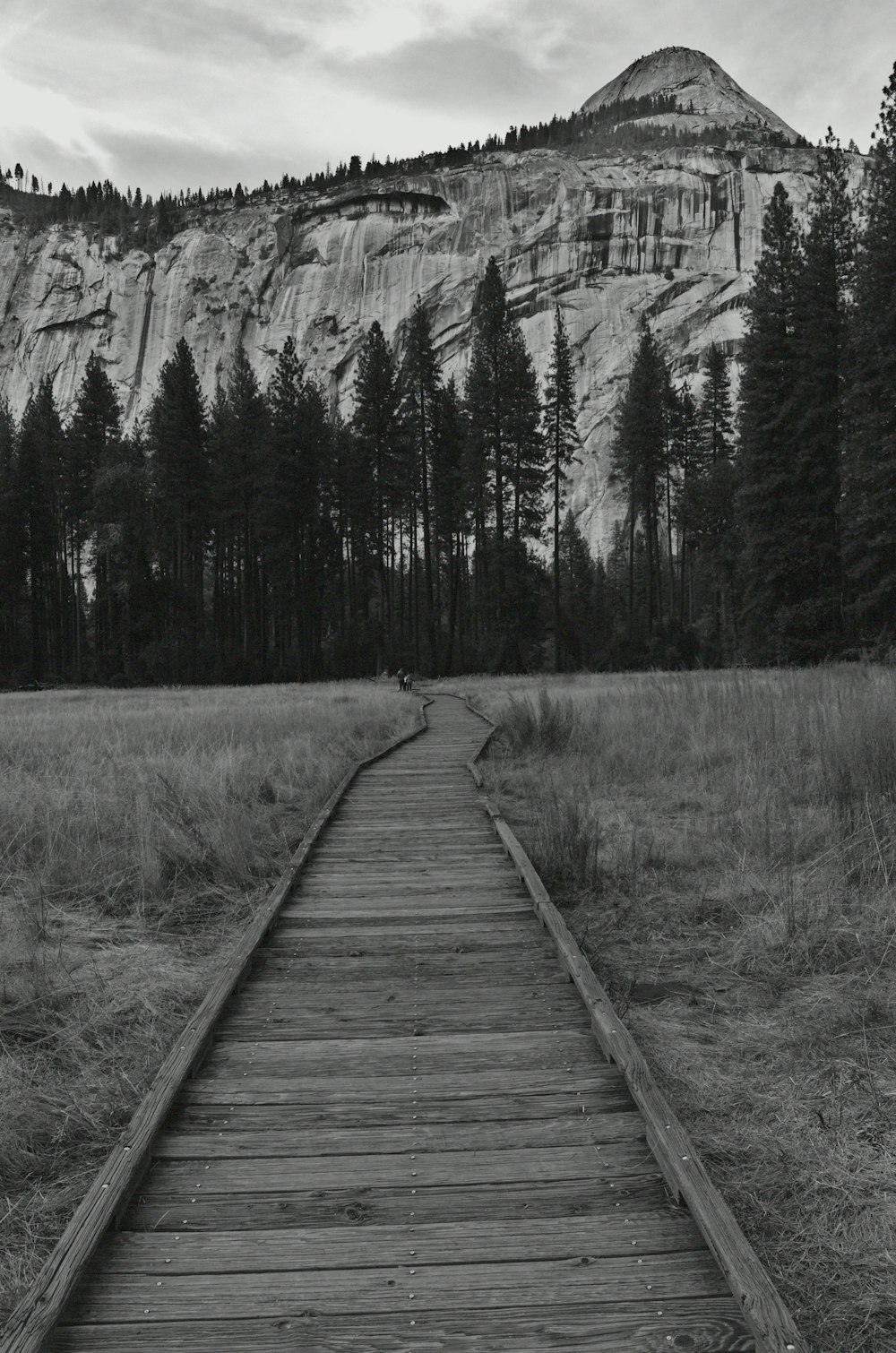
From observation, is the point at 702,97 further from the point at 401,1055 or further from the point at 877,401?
the point at 401,1055

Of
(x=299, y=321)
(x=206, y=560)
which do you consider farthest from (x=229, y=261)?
(x=206, y=560)

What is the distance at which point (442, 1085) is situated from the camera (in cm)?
268

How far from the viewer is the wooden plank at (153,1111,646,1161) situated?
2.29 m

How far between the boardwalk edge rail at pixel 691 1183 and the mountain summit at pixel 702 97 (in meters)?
138

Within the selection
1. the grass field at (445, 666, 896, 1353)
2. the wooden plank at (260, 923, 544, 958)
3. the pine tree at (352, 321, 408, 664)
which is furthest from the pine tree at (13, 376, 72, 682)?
the wooden plank at (260, 923, 544, 958)

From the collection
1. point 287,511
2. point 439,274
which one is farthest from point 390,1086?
point 439,274

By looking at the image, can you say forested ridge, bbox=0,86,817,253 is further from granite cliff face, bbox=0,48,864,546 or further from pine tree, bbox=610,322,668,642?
pine tree, bbox=610,322,668,642

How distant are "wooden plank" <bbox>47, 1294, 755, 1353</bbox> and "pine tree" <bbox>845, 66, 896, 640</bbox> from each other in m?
22.6

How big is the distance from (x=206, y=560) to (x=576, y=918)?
46.7 m

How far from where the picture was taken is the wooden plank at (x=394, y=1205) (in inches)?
77.8

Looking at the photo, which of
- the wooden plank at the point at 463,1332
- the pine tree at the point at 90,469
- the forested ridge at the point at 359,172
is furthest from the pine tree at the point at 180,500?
the forested ridge at the point at 359,172

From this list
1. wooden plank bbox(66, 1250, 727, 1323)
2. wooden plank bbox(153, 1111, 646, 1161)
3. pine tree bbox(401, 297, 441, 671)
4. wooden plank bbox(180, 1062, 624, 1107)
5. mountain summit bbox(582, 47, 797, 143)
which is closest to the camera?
wooden plank bbox(66, 1250, 727, 1323)

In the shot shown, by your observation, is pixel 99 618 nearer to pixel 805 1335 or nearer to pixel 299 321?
pixel 805 1335

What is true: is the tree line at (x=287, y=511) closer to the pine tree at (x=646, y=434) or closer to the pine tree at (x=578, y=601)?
the pine tree at (x=578, y=601)
